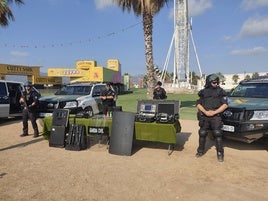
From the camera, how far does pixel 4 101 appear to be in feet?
41.9

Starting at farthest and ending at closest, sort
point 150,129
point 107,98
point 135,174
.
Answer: point 107,98 → point 150,129 → point 135,174

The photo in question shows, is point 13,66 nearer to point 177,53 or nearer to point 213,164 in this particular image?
point 177,53

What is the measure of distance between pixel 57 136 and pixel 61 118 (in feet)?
A: 1.61

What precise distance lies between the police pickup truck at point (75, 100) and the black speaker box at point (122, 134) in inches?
97.0

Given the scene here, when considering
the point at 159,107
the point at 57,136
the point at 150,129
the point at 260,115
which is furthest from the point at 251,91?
the point at 57,136

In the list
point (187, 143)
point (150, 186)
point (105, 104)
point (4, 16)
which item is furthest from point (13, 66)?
point (150, 186)

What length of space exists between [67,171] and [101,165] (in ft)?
2.49

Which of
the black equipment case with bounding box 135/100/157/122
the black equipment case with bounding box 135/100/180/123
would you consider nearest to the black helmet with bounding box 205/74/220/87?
the black equipment case with bounding box 135/100/180/123

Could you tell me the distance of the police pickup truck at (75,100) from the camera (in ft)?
35.8

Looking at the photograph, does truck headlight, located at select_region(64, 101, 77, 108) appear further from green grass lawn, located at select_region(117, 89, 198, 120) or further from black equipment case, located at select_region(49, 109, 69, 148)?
green grass lawn, located at select_region(117, 89, 198, 120)

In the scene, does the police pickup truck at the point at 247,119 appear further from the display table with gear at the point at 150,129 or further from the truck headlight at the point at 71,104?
the truck headlight at the point at 71,104

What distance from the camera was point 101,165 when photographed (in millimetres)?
6438

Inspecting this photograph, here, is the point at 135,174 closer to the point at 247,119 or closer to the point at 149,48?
the point at 247,119

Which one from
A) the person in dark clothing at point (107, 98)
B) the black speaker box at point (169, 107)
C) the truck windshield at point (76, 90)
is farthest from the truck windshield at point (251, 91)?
the truck windshield at point (76, 90)
